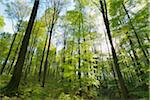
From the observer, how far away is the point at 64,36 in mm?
26969

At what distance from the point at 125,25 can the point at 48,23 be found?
11221 millimetres

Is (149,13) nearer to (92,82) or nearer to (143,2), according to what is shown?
(143,2)

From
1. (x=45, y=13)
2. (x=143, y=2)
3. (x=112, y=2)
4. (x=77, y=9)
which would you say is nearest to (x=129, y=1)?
(x=143, y=2)

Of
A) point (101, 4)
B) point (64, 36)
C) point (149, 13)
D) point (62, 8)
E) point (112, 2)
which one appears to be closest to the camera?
point (149, 13)

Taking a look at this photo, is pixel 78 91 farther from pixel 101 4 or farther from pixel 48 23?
pixel 48 23

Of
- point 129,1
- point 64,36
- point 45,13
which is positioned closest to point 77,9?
point 45,13

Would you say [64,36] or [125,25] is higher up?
[64,36]

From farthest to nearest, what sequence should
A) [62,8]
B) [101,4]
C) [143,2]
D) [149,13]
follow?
[62,8] < [143,2] < [101,4] < [149,13]

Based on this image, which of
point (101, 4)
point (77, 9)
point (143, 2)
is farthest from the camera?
point (77, 9)

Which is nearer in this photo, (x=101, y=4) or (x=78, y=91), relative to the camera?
(x=101, y=4)

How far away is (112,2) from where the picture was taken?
13.5 metres

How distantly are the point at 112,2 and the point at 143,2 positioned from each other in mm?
2871

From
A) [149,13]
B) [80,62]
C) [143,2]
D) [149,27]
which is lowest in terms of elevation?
[80,62]

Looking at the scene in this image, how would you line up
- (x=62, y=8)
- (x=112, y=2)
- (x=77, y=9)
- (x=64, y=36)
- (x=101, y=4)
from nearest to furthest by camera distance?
(x=101, y=4) → (x=112, y=2) → (x=77, y=9) → (x=62, y=8) → (x=64, y=36)
